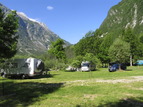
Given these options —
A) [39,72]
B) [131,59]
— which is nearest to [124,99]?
[39,72]

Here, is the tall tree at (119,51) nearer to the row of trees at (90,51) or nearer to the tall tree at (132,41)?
the row of trees at (90,51)

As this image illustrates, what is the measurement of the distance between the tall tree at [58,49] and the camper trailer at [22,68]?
21281mm

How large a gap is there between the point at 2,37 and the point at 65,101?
10.7 metres

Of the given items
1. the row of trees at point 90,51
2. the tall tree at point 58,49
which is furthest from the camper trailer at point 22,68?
the tall tree at point 58,49

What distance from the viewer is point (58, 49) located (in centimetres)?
4478

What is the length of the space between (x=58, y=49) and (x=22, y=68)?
908 inches

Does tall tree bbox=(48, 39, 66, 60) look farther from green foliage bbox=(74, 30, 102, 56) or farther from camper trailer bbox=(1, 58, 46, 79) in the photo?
camper trailer bbox=(1, 58, 46, 79)

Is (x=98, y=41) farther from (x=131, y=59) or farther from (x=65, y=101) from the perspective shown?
(x=65, y=101)

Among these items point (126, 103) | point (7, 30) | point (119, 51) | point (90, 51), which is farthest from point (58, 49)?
point (126, 103)

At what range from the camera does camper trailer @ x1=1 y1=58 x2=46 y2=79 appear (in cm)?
2164

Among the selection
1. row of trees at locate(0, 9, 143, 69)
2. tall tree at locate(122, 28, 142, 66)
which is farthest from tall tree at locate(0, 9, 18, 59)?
tall tree at locate(122, 28, 142, 66)

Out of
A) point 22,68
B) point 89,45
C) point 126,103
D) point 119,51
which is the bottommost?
point 126,103

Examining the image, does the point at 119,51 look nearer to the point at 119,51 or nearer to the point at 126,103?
the point at 119,51

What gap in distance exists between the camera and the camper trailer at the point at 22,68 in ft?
71.0
